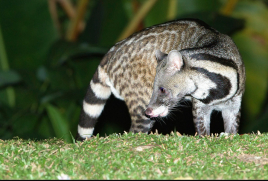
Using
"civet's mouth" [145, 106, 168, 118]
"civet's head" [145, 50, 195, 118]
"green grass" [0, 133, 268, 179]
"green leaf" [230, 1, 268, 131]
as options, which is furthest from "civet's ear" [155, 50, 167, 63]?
"green leaf" [230, 1, 268, 131]

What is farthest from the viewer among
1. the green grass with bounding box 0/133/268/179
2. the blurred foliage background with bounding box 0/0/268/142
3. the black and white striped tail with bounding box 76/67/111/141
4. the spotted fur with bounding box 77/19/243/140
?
the blurred foliage background with bounding box 0/0/268/142

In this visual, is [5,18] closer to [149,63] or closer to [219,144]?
[149,63]

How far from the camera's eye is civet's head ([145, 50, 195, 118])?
524 cm

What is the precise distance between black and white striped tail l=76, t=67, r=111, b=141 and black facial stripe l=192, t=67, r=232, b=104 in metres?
1.74

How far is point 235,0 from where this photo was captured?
1012 cm

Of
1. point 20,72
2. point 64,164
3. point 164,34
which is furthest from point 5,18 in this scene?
point 64,164

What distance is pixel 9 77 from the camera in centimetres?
843

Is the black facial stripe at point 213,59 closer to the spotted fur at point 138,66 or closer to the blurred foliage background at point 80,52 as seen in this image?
the spotted fur at point 138,66

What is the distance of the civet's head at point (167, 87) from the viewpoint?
206 inches

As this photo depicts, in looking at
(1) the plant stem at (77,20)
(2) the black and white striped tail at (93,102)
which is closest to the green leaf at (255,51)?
(1) the plant stem at (77,20)

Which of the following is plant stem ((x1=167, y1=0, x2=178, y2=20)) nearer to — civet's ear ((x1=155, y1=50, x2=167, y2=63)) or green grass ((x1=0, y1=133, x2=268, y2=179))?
civet's ear ((x1=155, y1=50, x2=167, y2=63))

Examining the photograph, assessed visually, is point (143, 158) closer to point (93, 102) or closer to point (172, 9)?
point (93, 102)

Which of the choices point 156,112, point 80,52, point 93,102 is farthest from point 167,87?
point 80,52

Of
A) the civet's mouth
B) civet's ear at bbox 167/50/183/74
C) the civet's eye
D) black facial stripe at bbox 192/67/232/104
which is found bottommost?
the civet's mouth
